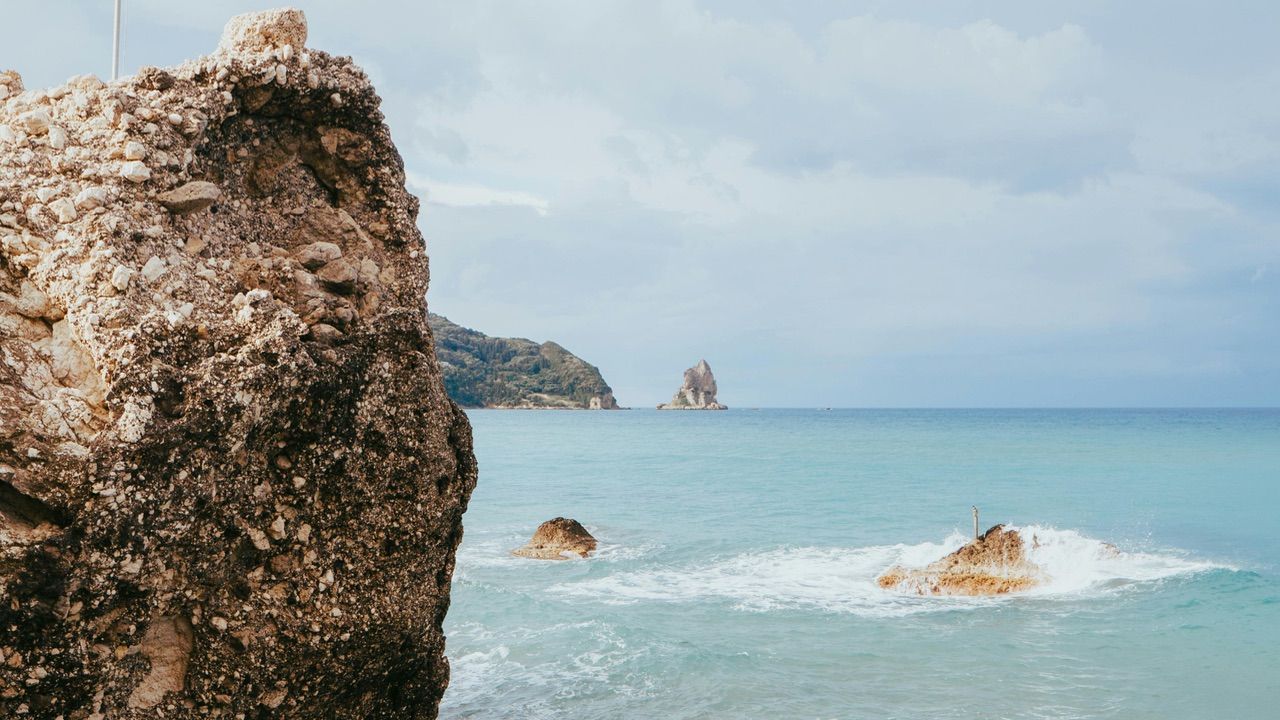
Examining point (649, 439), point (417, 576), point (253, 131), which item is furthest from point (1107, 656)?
point (649, 439)

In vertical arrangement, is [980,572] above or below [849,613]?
above

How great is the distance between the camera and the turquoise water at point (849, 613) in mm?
12773

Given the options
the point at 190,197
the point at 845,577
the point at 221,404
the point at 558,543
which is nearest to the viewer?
the point at 221,404

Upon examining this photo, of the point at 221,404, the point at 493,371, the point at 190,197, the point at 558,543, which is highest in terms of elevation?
the point at 493,371

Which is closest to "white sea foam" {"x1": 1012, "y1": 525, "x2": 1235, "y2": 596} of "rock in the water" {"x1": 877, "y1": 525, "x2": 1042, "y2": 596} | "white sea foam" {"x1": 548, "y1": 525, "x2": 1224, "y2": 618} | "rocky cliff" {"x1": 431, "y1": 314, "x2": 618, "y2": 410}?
"white sea foam" {"x1": 548, "y1": 525, "x2": 1224, "y2": 618}

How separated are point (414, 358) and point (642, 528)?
24343 millimetres

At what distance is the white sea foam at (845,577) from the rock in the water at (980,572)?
315 millimetres

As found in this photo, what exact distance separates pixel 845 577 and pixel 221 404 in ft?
61.6

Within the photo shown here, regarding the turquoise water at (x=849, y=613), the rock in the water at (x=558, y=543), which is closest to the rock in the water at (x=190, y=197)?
the turquoise water at (x=849, y=613)

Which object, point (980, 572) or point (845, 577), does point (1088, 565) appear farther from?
point (845, 577)

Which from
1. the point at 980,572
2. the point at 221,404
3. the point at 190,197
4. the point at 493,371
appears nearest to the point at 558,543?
the point at 980,572

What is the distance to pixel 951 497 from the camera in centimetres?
3991

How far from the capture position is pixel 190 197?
17.2 feet

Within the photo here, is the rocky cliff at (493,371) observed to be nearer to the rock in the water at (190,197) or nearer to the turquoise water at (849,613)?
the turquoise water at (849,613)
